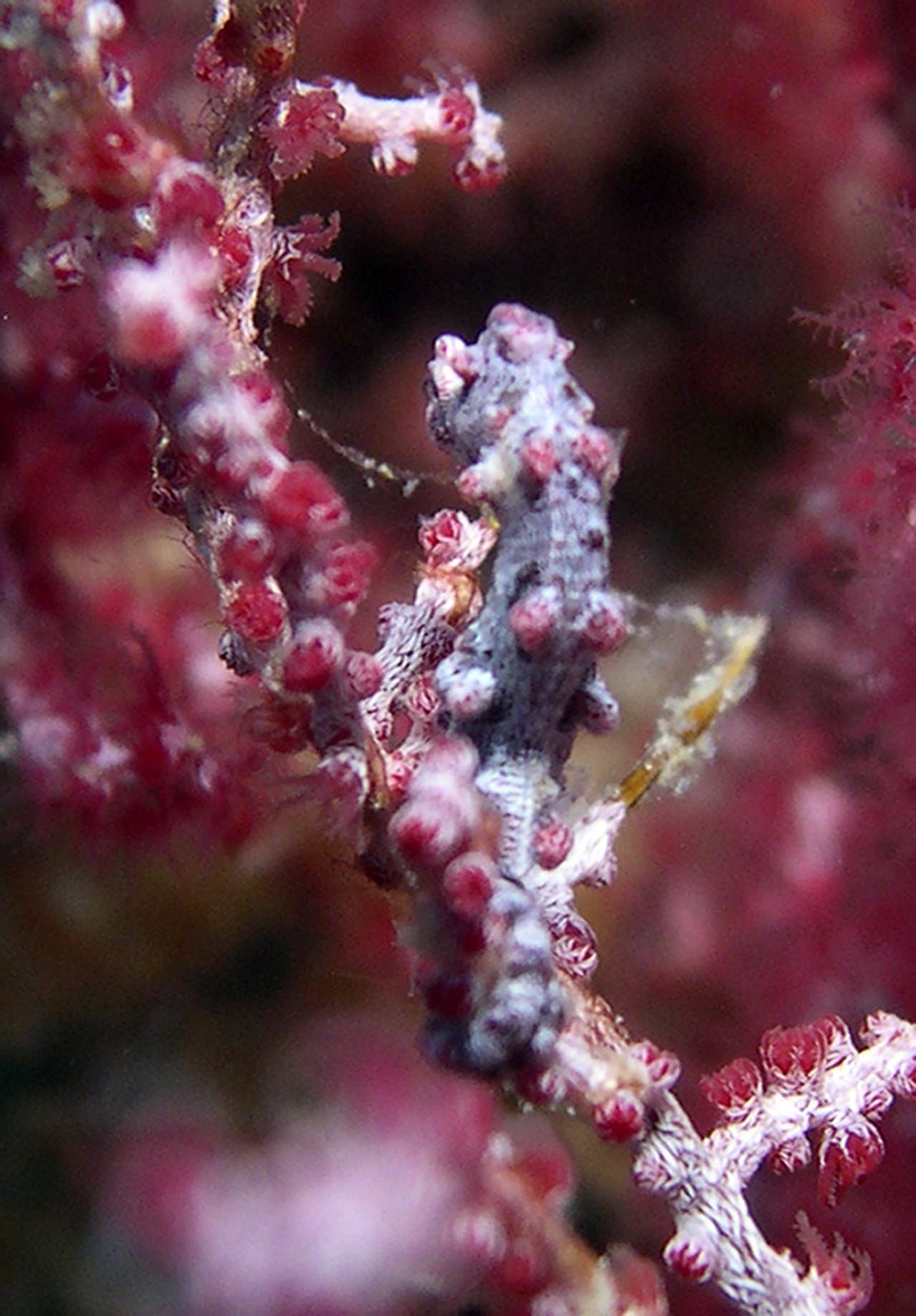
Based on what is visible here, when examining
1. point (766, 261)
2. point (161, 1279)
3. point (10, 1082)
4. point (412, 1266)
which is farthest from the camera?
point (766, 261)

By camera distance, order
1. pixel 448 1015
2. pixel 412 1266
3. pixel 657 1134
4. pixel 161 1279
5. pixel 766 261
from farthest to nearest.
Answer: pixel 766 261 < pixel 161 1279 < pixel 412 1266 < pixel 657 1134 < pixel 448 1015

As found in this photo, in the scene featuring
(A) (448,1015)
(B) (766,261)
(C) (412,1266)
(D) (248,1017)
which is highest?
(B) (766,261)

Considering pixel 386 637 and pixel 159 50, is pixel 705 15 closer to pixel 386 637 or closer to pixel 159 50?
pixel 159 50

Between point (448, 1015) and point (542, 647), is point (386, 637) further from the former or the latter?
point (448, 1015)

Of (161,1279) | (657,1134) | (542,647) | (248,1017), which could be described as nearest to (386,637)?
(542,647)

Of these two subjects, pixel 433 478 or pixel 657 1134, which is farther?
pixel 433 478

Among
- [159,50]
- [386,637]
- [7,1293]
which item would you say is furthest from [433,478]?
[7,1293]

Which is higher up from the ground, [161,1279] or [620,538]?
[620,538]
